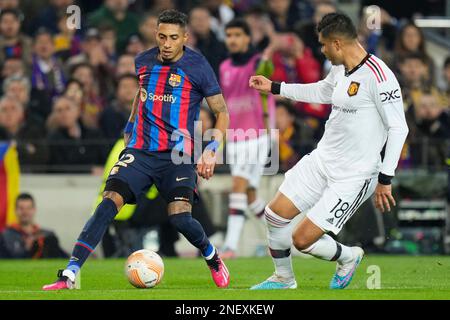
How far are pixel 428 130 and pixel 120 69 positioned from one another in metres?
5.10

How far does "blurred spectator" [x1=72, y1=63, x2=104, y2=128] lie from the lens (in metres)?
19.6

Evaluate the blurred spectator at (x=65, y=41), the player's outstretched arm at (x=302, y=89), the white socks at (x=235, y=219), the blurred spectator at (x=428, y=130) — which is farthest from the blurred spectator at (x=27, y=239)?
the player's outstretched arm at (x=302, y=89)

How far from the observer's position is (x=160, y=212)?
1794 centimetres

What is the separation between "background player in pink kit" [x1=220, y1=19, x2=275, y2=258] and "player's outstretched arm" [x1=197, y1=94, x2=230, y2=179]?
5437 mm

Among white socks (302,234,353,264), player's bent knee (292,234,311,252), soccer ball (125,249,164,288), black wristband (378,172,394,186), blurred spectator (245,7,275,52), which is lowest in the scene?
soccer ball (125,249,164,288)

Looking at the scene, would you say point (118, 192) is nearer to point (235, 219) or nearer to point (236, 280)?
point (236, 280)

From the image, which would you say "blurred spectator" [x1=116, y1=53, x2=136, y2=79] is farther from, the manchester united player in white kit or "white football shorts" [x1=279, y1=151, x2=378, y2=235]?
"white football shorts" [x1=279, y1=151, x2=378, y2=235]

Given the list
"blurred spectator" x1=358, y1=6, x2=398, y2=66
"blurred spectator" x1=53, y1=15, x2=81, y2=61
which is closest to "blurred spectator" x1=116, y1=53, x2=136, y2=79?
"blurred spectator" x1=53, y1=15, x2=81, y2=61

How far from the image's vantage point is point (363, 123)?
36.8 ft

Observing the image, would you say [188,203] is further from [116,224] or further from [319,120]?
[319,120]

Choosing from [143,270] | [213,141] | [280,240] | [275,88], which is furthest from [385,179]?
[143,270]
